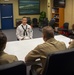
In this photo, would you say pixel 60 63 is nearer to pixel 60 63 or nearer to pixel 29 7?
pixel 60 63

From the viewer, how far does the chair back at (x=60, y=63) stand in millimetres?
1798

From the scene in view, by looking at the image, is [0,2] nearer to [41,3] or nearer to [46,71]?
[41,3]

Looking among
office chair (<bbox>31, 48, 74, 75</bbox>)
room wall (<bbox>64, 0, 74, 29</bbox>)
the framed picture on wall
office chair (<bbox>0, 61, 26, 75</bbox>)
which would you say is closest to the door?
the framed picture on wall

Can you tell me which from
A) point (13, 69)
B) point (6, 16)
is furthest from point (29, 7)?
point (13, 69)

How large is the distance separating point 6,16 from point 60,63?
9.55 m

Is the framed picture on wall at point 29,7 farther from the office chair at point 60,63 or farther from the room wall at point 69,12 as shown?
the office chair at point 60,63

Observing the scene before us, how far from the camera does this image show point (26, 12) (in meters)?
11.5

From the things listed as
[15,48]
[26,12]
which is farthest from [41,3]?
[15,48]

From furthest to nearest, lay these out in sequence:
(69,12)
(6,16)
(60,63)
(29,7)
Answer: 1. (29,7)
2. (6,16)
3. (69,12)
4. (60,63)

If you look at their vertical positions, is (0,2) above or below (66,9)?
above

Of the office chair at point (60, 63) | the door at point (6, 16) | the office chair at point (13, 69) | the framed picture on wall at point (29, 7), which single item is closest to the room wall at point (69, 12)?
the framed picture on wall at point (29, 7)

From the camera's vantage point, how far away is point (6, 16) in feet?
36.0

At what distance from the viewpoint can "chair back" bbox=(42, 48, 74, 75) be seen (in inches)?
70.8

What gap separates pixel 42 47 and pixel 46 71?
0.33 m
